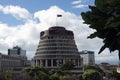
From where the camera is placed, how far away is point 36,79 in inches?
6767

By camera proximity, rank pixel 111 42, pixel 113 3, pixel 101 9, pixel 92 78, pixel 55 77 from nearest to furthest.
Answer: pixel 113 3
pixel 101 9
pixel 111 42
pixel 55 77
pixel 92 78

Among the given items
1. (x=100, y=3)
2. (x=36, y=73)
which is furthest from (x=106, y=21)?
(x=36, y=73)

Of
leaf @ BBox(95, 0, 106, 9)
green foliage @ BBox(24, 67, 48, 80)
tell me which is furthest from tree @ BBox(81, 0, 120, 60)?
green foliage @ BBox(24, 67, 48, 80)

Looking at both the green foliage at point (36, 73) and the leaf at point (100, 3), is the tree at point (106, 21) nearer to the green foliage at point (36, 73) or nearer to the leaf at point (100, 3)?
the leaf at point (100, 3)

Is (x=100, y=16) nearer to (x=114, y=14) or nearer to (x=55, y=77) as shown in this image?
(x=114, y=14)

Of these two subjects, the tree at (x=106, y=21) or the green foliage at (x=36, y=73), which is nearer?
the tree at (x=106, y=21)

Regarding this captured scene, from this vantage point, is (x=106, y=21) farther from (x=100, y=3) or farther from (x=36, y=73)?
(x=36, y=73)

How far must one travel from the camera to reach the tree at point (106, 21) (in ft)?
108

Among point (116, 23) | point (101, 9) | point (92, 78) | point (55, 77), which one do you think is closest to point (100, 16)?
point (101, 9)

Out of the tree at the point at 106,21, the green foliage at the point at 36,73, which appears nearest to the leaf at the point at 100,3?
the tree at the point at 106,21

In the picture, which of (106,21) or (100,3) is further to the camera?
(106,21)

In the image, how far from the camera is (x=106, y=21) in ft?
115

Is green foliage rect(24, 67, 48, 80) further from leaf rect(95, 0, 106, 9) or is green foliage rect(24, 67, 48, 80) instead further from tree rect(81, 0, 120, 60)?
leaf rect(95, 0, 106, 9)

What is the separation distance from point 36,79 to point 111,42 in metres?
136
